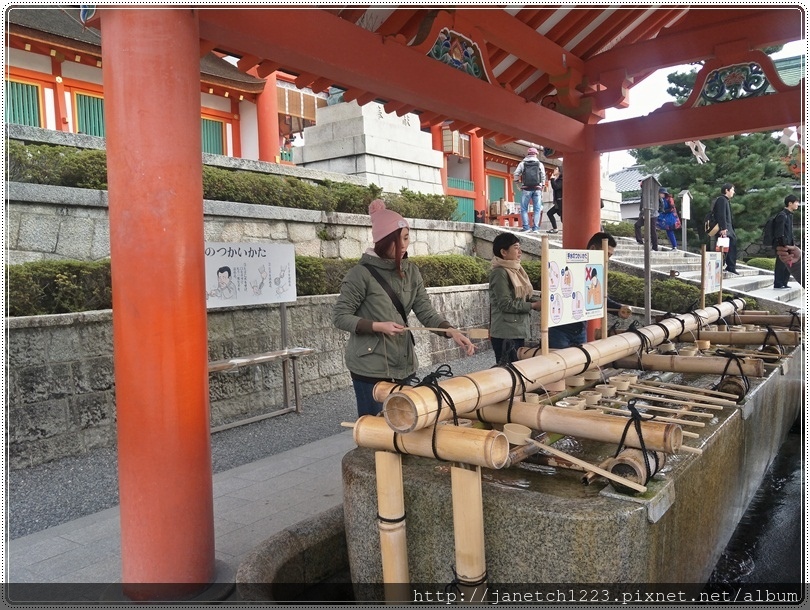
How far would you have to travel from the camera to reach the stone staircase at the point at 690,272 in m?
10.2

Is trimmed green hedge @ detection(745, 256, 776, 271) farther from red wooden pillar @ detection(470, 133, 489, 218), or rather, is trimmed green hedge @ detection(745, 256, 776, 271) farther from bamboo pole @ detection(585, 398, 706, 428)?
bamboo pole @ detection(585, 398, 706, 428)

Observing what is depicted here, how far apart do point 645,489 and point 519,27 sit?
472 centimetres

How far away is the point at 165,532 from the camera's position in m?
2.62

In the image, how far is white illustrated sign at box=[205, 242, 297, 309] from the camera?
520 cm

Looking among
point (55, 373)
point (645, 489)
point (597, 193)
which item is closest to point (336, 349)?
point (55, 373)

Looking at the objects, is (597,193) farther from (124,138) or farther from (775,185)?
(775,185)

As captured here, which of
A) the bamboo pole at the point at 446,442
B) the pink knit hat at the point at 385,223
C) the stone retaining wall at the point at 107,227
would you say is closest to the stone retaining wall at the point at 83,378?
the stone retaining wall at the point at 107,227

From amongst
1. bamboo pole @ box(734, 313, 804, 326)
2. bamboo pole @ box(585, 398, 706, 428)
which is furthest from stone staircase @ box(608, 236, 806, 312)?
bamboo pole @ box(585, 398, 706, 428)

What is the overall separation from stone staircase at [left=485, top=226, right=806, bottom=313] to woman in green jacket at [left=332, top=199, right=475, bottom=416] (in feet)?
22.1

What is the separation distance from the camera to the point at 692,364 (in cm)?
362

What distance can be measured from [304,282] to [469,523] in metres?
5.49

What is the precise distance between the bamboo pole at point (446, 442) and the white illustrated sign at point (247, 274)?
3.17 m

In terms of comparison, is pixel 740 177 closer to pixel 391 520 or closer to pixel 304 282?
pixel 304 282

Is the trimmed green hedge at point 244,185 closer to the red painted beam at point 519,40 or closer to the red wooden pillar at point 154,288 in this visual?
the red painted beam at point 519,40
